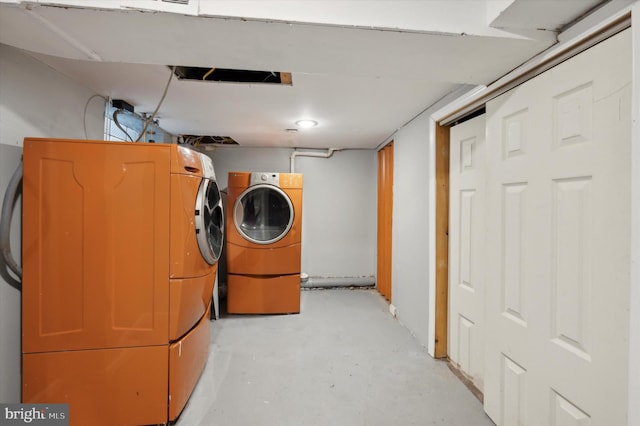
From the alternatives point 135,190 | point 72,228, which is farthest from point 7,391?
point 135,190

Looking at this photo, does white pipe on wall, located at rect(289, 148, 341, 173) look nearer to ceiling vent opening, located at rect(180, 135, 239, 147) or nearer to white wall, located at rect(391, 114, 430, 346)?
ceiling vent opening, located at rect(180, 135, 239, 147)

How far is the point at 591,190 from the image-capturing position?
3.16 feet

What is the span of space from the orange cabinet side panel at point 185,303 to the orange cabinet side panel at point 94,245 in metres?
0.04

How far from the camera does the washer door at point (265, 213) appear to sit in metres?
3.01

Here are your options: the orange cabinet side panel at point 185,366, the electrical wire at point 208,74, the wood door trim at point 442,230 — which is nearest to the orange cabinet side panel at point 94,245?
the orange cabinet side panel at point 185,366

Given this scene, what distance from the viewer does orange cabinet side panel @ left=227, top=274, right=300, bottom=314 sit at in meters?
2.96

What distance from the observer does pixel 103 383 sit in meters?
1.38

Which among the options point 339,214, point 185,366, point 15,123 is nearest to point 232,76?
point 15,123

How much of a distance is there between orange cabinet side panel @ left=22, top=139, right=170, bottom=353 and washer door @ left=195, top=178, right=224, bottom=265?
7.1 inches

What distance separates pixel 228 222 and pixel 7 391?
186cm

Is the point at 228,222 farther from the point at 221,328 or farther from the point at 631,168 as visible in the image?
the point at 631,168

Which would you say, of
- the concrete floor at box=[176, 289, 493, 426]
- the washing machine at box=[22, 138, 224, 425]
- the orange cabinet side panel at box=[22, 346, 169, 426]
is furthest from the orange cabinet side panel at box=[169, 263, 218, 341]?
the concrete floor at box=[176, 289, 493, 426]

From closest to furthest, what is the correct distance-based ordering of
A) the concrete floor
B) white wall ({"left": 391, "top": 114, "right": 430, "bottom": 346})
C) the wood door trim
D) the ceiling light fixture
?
1. the concrete floor
2. the wood door trim
3. white wall ({"left": 391, "top": 114, "right": 430, "bottom": 346})
4. the ceiling light fixture

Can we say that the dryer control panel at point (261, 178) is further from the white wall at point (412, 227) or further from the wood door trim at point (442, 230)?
the wood door trim at point (442, 230)
